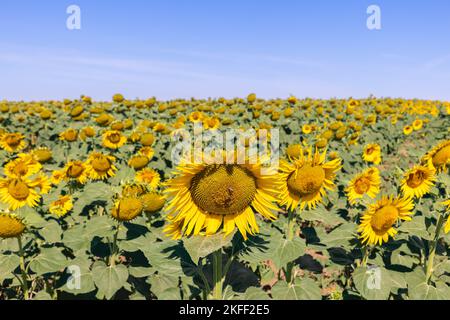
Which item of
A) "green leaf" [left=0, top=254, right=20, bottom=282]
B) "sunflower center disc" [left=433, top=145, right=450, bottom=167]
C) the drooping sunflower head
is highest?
"sunflower center disc" [left=433, top=145, right=450, bottom=167]

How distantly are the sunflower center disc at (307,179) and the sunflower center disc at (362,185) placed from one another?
5.08 ft

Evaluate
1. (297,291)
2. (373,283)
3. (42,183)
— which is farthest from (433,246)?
(42,183)

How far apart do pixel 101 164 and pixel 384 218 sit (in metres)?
4.14

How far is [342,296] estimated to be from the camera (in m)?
3.99

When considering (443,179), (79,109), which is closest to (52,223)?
(443,179)

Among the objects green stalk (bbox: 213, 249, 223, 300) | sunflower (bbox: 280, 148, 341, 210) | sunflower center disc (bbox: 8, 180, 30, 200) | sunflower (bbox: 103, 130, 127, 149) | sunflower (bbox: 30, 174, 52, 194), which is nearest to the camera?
green stalk (bbox: 213, 249, 223, 300)

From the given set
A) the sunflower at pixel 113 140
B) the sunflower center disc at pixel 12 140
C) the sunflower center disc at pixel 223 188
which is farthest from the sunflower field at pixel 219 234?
the sunflower center disc at pixel 12 140

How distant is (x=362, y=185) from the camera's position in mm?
4570

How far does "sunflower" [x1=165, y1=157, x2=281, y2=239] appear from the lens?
2.22 meters

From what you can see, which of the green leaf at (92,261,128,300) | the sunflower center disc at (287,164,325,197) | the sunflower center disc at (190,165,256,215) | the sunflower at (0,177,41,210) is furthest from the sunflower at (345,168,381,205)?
the sunflower at (0,177,41,210)

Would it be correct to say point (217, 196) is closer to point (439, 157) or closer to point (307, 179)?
point (307, 179)

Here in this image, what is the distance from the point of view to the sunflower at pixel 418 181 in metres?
4.27

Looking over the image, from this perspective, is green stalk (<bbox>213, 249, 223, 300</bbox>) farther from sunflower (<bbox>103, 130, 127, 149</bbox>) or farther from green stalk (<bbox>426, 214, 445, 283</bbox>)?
sunflower (<bbox>103, 130, 127, 149</bbox>)

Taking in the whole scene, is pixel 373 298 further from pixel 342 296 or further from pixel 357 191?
pixel 357 191
